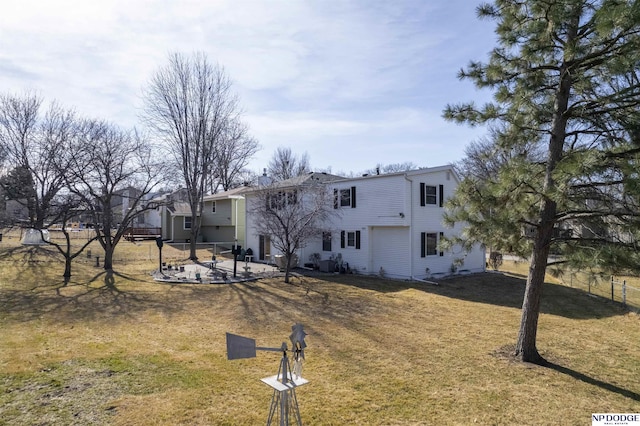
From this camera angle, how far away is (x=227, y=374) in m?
6.34

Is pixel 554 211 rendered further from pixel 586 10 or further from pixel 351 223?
pixel 351 223

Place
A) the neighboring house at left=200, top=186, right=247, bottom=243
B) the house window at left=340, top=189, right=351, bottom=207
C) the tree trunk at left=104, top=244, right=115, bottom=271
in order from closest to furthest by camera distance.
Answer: the tree trunk at left=104, top=244, right=115, bottom=271
the house window at left=340, top=189, right=351, bottom=207
the neighboring house at left=200, top=186, right=247, bottom=243

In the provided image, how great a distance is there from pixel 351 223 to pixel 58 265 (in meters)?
15.0

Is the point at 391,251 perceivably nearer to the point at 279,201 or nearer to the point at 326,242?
the point at 326,242

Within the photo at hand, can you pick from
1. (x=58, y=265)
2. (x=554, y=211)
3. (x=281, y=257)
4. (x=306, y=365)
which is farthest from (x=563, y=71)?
(x=58, y=265)

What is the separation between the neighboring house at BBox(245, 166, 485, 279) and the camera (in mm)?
17094

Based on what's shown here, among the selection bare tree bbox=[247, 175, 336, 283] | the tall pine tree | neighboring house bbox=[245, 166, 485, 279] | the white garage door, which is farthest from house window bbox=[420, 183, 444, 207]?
the tall pine tree

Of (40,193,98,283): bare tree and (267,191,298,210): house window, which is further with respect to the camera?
(267,191,298,210): house window

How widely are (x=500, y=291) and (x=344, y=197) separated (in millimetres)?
8538

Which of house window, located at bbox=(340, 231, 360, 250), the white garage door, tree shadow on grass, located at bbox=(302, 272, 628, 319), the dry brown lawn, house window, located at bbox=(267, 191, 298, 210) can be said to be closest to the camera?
the dry brown lawn

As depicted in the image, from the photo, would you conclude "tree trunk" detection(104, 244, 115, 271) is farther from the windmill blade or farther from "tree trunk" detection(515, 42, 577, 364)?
"tree trunk" detection(515, 42, 577, 364)

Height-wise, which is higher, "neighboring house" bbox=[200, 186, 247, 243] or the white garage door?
"neighboring house" bbox=[200, 186, 247, 243]

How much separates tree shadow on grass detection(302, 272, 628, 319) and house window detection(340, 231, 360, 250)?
1.82m

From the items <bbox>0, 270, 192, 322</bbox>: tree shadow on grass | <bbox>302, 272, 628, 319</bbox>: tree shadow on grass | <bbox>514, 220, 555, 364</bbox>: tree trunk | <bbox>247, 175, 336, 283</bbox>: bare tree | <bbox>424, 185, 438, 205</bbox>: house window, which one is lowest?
<bbox>302, 272, 628, 319</bbox>: tree shadow on grass
